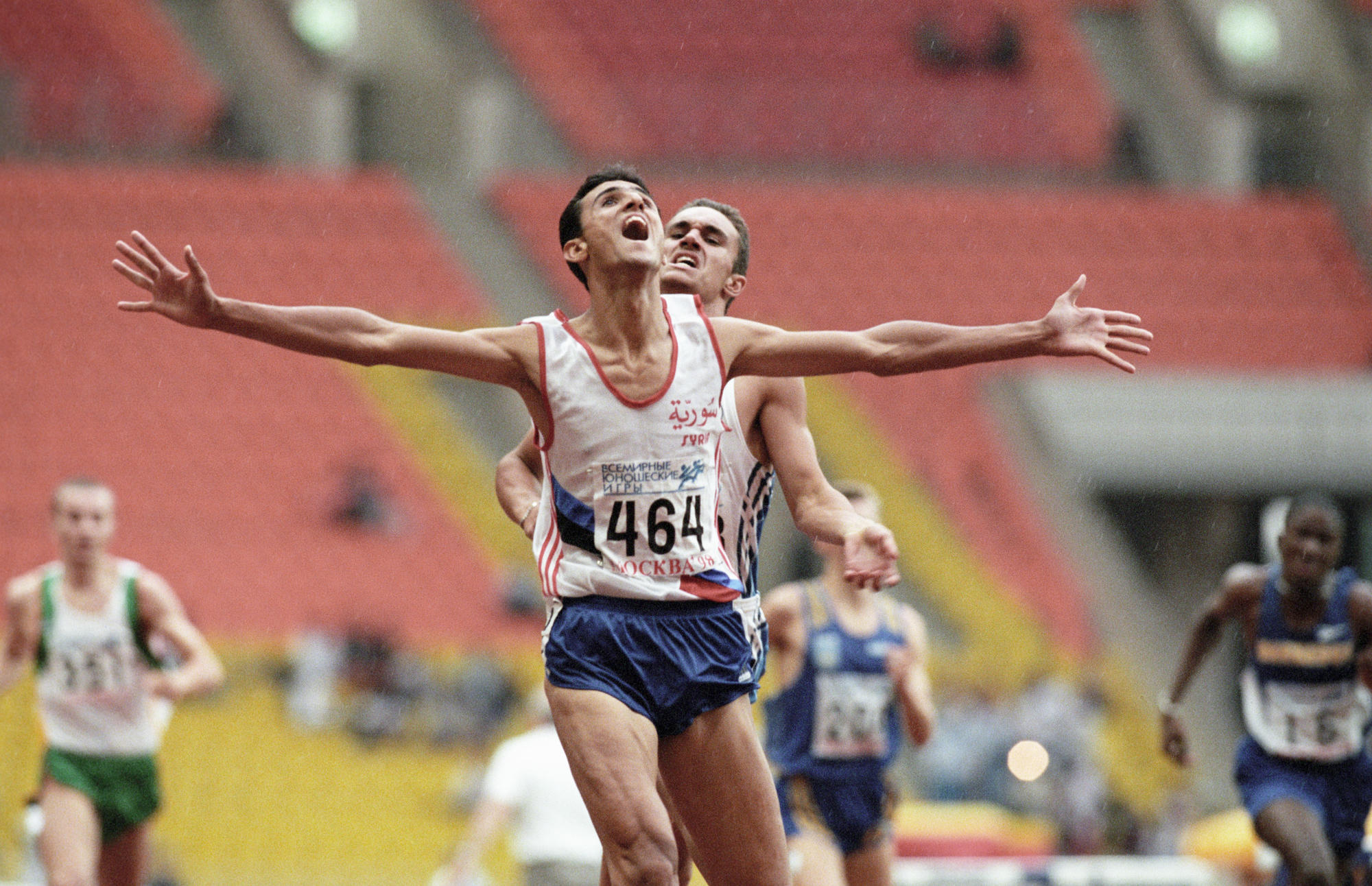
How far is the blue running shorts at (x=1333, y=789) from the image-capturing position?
8352mm

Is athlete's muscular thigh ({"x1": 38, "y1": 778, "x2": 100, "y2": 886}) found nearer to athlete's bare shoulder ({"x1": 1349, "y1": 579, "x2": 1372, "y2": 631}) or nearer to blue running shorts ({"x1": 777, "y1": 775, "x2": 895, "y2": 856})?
blue running shorts ({"x1": 777, "y1": 775, "x2": 895, "y2": 856})

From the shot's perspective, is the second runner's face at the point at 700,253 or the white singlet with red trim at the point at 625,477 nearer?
the white singlet with red trim at the point at 625,477

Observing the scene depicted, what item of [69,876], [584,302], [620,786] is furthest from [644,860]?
[584,302]

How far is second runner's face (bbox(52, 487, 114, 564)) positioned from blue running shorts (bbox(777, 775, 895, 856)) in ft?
10.9

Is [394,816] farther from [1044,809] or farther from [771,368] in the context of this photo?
[771,368]

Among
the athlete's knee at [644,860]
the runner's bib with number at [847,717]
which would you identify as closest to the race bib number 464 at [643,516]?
the athlete's knee at [644,860]


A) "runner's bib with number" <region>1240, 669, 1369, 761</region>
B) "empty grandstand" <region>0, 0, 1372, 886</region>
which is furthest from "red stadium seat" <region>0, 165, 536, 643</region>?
"runner's bib with number" <region>1240, 669, 1369, 761</region>

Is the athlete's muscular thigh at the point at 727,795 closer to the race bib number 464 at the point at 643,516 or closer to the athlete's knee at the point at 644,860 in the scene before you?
the athlete's knee at the point at 644,860

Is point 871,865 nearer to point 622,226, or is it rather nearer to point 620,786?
point 620,786

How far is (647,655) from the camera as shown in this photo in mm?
5367

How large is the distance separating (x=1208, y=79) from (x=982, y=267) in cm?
528

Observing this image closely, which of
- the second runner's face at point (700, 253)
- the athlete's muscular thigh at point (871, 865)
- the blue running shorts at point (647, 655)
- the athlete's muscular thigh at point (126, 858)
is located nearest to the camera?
the blue running shorts at point (647, 655)

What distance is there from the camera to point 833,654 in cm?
809

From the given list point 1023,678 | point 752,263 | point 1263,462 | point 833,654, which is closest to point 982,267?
point 752,263
